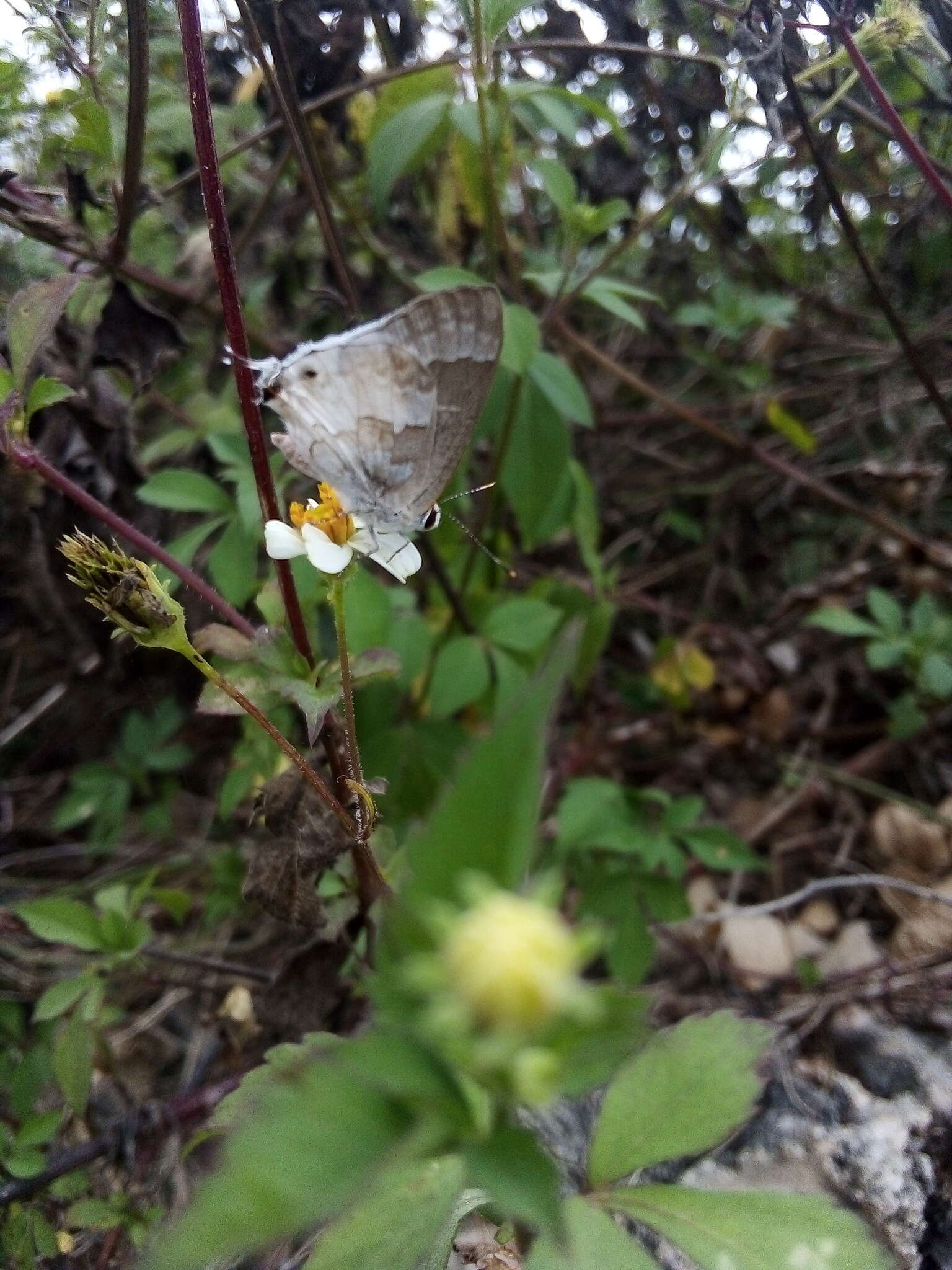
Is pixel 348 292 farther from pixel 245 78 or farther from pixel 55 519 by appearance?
pixel 245 78

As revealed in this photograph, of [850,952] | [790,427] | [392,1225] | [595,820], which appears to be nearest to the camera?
[392,1225]

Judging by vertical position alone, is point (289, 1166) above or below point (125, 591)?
below

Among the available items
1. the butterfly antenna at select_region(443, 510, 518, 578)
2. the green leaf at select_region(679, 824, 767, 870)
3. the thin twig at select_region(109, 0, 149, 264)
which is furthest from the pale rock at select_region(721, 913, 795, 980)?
the thin twig at select_region(109, 0, 149, 264)

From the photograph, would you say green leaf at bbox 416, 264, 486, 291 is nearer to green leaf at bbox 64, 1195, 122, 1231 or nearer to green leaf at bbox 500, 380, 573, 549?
green leaf at bbox 500, 380, 573, 549

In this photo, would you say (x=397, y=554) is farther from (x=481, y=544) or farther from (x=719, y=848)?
(x=719, y=848)

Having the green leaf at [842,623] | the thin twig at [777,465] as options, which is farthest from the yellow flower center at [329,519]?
the green leaf at [842,623]

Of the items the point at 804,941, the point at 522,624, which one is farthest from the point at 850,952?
the point at 522,624
